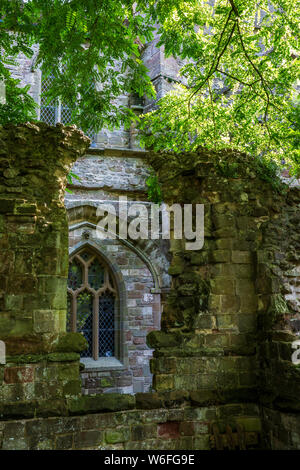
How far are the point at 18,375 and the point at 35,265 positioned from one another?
1.11 meters

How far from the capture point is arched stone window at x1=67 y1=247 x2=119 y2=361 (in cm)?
941

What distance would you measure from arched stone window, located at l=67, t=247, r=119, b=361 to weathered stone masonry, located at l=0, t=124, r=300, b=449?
4.80 m

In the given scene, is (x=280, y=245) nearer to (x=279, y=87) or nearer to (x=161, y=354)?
(x=161, y=354)

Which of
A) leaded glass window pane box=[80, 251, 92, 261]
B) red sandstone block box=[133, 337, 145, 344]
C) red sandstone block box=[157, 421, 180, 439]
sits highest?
leaded glass window pane box=[80, 251, 92, 261]

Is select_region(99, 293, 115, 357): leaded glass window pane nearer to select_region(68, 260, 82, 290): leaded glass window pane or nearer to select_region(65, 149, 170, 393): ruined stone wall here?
select_region(65, 149, 170, 393): ruined stone wall

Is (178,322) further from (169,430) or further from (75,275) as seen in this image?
(75,275)

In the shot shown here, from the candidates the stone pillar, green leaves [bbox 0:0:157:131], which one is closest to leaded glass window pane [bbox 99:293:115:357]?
green leaves [bbox 0:0:157:131]

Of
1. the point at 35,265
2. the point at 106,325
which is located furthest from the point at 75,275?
the point at 35,265

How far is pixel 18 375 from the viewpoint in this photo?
13.5ft

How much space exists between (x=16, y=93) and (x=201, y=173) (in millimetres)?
3491

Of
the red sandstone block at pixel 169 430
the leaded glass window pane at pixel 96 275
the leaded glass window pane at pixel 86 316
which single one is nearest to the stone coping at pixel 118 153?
the leaded glass window pane at pixel 96 275

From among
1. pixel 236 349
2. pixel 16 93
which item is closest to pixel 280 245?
pixel 236 349
